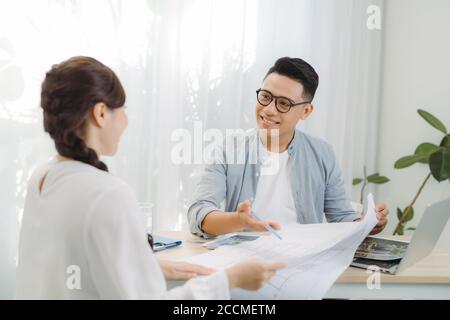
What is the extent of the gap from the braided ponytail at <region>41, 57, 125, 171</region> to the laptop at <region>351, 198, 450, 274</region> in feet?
2.43

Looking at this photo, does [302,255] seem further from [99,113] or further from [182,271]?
[99,113]

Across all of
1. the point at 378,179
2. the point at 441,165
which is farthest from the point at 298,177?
the point at 378,179

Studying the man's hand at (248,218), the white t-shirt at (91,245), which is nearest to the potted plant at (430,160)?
the man's hand at (248,218)

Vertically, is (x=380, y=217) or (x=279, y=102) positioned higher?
(x=279, y=102)

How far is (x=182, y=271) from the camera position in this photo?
1.09 meters

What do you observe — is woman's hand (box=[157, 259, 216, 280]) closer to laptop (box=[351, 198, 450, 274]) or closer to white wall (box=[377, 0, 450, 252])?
laptop (box=[351, 198, 450, 274])

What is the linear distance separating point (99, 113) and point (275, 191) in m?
1.08

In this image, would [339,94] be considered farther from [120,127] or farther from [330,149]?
[120,127]

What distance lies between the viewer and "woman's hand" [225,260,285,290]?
2.92ft

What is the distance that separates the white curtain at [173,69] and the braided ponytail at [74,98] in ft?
5.18

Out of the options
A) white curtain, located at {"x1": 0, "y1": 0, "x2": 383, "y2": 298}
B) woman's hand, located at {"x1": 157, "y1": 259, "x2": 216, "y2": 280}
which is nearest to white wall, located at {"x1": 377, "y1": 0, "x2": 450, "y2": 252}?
white curtain, located at {"x1": 0, "y1": 0, "x2": 383, "y2": 298}
